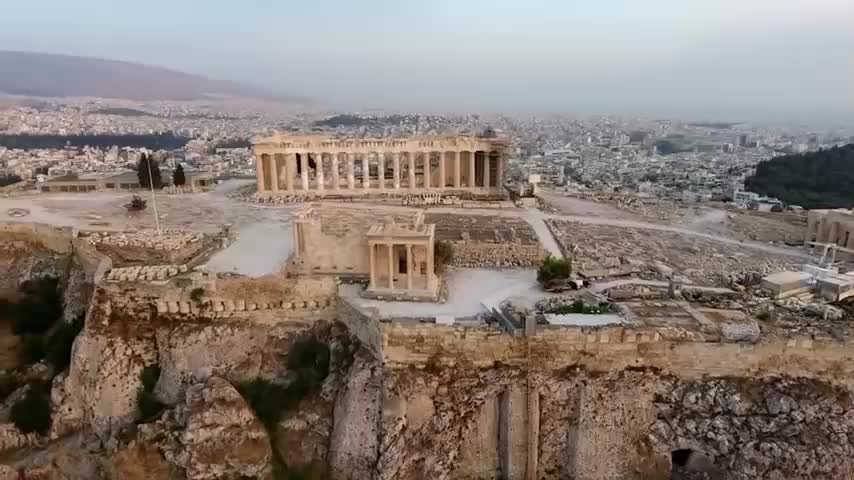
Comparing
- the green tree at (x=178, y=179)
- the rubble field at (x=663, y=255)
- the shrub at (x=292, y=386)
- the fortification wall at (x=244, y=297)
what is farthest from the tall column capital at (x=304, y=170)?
the shrub at (x=292, y=386)

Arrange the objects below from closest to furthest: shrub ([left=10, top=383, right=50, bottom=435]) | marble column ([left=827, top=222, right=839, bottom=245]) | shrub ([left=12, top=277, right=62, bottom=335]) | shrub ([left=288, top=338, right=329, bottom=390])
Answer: shrub ([left=288, top=338, right=329, bottom=390]) < shrub ([left=10, top=383, right=50, bottom=435]) < shrub ([left=12, top=277, right=62, bottom=335]) < marble column ([left=827, top=222, right=839, bottom=245])

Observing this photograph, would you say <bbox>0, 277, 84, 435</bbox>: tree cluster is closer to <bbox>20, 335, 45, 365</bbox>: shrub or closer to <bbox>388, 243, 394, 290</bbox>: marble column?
<bbox>20, 335, 45, 365</bbox>: shrub

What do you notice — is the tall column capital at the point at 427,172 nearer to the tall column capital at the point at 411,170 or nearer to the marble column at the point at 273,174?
the tall column capital at the point at 411,170

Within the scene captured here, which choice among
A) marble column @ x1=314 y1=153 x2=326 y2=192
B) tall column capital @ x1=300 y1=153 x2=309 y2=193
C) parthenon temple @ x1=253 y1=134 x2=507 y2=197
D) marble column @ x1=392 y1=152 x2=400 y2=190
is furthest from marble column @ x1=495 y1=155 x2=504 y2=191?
tall column capital @ x1=300 y1=153 x2=309 y2=193

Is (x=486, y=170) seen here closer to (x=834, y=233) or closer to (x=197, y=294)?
(x=834, y=233)

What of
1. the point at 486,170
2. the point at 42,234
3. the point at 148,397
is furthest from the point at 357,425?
the point at 486,170

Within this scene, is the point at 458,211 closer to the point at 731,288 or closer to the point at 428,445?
the point at 731,288
